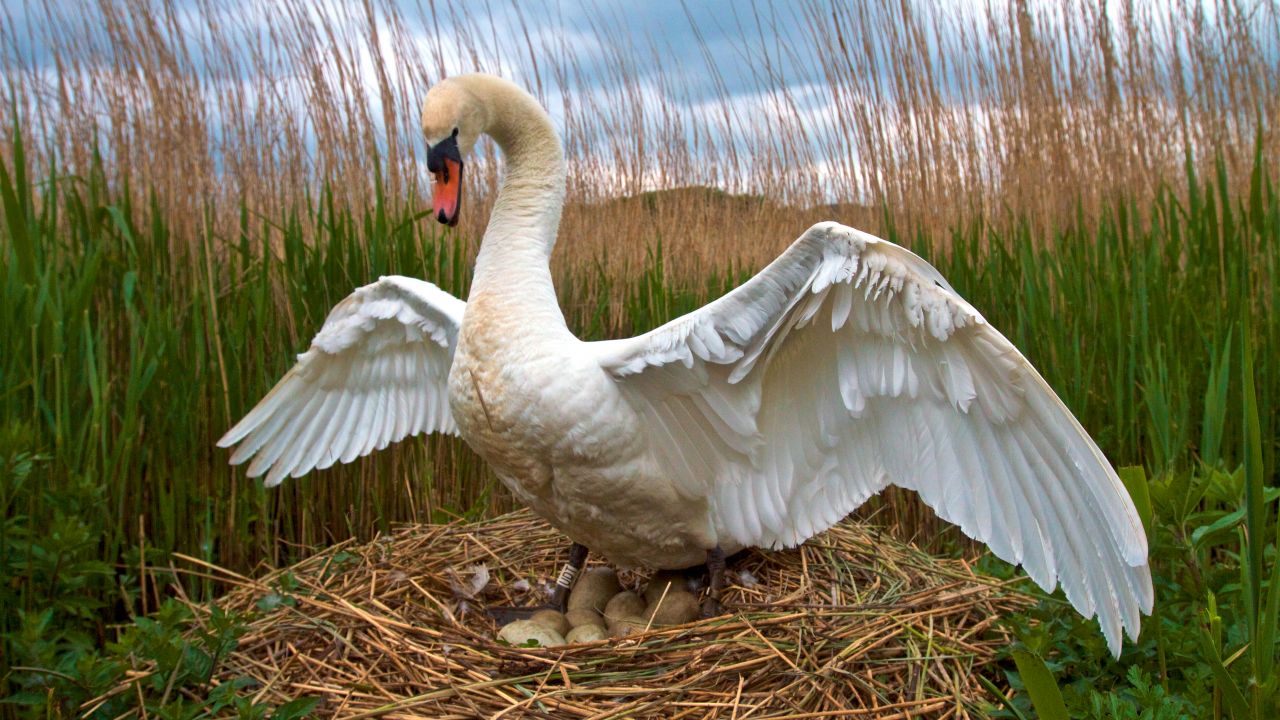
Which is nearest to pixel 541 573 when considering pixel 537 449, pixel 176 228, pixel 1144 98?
pixel 537 449

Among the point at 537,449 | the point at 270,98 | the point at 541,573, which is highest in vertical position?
the point at 270,98

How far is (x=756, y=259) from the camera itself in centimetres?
631

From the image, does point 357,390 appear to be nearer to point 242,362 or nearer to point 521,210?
point 242,362

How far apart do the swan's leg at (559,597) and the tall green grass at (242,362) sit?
0.54 m

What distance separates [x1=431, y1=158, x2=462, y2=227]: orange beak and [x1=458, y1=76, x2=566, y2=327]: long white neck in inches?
5.6

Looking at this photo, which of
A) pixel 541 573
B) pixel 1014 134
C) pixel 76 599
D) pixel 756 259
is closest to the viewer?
pixel 76 599

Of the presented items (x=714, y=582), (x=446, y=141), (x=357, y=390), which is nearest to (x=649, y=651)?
(x=714, y=582)

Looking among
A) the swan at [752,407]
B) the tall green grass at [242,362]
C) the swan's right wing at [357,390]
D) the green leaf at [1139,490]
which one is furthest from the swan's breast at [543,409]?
the green leaf at [1139,490]

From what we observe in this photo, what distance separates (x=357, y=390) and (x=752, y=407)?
1.50 metres

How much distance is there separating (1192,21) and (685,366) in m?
5.47

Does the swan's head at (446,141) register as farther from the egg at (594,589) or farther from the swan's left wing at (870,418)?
the egg at (594,589)

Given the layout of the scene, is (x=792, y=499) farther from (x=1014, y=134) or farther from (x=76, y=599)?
(x=1014, y=134)

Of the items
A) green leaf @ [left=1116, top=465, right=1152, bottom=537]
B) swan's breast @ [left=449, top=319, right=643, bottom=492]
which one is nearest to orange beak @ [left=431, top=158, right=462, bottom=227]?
swan's breast @ [left=449, top=319, right=643, bottom=492]

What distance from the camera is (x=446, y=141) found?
2449 millimetres
